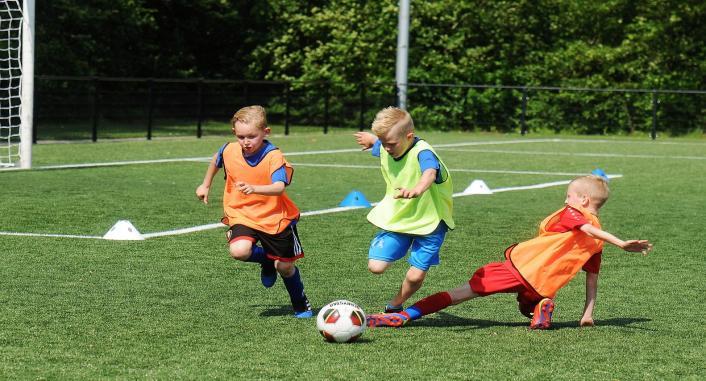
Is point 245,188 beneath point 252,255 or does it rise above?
above

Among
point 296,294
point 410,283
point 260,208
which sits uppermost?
point 260,208

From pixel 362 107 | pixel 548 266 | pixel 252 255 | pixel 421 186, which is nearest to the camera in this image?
pixel 421 186

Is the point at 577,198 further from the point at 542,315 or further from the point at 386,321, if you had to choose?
the point at 386,321

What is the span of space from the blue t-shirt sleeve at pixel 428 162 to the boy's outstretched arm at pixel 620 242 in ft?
2.82

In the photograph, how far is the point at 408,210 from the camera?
704 centimetres

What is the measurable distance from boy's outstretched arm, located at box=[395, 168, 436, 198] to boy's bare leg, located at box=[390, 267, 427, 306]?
1.58 ft

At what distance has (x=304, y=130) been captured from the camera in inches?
1323

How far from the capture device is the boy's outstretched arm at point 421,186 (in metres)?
6.61

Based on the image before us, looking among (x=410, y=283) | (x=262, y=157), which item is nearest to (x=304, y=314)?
(x=410, y=283)

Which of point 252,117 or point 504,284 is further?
point 252,117

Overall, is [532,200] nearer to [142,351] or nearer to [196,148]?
[142,351]

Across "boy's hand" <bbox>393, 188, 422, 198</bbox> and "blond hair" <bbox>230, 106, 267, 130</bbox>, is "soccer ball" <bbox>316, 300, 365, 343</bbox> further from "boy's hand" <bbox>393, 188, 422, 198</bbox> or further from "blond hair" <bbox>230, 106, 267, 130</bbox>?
"blond hair" <bbox>230, 106, 267, 130</bbox>

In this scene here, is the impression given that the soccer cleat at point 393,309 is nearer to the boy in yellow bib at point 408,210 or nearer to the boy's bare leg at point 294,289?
the boy in yellow bib at point 408,210

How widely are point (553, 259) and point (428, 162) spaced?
0.87 metres
